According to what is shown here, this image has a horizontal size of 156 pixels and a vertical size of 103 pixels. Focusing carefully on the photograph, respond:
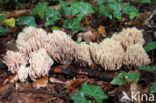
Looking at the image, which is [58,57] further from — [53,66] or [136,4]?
[136,4]

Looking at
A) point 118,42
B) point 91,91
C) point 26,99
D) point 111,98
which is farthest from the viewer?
point 118,42

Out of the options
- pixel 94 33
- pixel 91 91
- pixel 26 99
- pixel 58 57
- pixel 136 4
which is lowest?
pixel 26 99

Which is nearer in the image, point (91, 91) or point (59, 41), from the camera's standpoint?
point (91, 91)

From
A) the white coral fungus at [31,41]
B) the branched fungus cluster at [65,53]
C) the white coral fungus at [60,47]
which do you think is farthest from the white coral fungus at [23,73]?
the white coral fungus at [60,47]

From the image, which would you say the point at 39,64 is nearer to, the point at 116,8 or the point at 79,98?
the point at 79,98

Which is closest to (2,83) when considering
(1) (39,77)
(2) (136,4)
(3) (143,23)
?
(1) (39,77)

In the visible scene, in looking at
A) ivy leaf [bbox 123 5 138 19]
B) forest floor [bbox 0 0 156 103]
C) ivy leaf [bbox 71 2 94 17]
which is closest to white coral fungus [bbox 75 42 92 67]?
forest floor [bbox 0 0 156 103]

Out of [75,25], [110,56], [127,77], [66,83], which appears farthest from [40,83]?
[75,25]

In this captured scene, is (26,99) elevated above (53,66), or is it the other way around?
(53,66)
